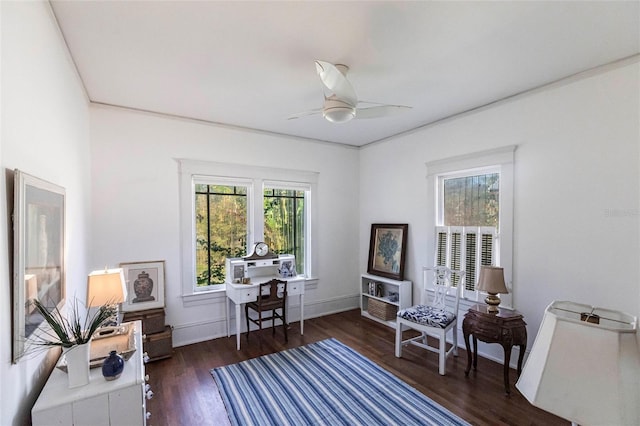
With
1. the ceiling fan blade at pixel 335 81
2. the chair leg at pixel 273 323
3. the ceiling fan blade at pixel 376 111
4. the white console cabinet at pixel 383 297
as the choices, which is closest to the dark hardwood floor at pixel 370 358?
the chair leg at pixel 273 323

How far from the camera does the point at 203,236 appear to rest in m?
3.79

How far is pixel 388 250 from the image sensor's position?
4.37m

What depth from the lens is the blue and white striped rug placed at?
228 centimetres

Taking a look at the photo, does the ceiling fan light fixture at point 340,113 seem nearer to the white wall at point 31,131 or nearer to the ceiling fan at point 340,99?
the ceiling fan at point 340,99

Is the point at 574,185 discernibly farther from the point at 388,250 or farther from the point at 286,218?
the point at 286,218

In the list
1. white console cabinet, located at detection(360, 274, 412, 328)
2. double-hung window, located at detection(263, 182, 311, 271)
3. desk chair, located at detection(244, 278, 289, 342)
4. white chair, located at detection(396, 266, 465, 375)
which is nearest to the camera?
white chair, located at detection(396, 266, 465, 375)

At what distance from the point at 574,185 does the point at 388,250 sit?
2.32 m

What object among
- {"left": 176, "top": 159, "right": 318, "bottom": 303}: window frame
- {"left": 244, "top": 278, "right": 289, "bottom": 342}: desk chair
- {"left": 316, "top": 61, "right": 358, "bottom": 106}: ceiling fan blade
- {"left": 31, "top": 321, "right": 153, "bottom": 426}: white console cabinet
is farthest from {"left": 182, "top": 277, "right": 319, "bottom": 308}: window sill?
{"left": 316, "top": 61, "right": 358, "bottom": 106}: ceiling fan blade

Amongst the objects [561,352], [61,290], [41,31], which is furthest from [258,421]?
[41,31]

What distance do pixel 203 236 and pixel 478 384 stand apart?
3428mm

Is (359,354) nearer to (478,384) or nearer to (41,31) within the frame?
(478,384)

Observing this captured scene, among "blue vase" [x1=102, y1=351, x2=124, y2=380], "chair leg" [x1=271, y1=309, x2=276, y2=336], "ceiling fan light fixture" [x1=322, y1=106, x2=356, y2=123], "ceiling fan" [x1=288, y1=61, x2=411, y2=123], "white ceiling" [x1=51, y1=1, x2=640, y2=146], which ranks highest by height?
"white ceiling" [x1=51, y1=1, x2=640, y2=146]

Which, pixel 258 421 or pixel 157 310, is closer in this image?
pixel 258 421

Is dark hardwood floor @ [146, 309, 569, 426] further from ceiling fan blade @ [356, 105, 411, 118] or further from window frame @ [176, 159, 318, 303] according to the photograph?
ceiling fan blade @ [356, 105, 411, 118]
